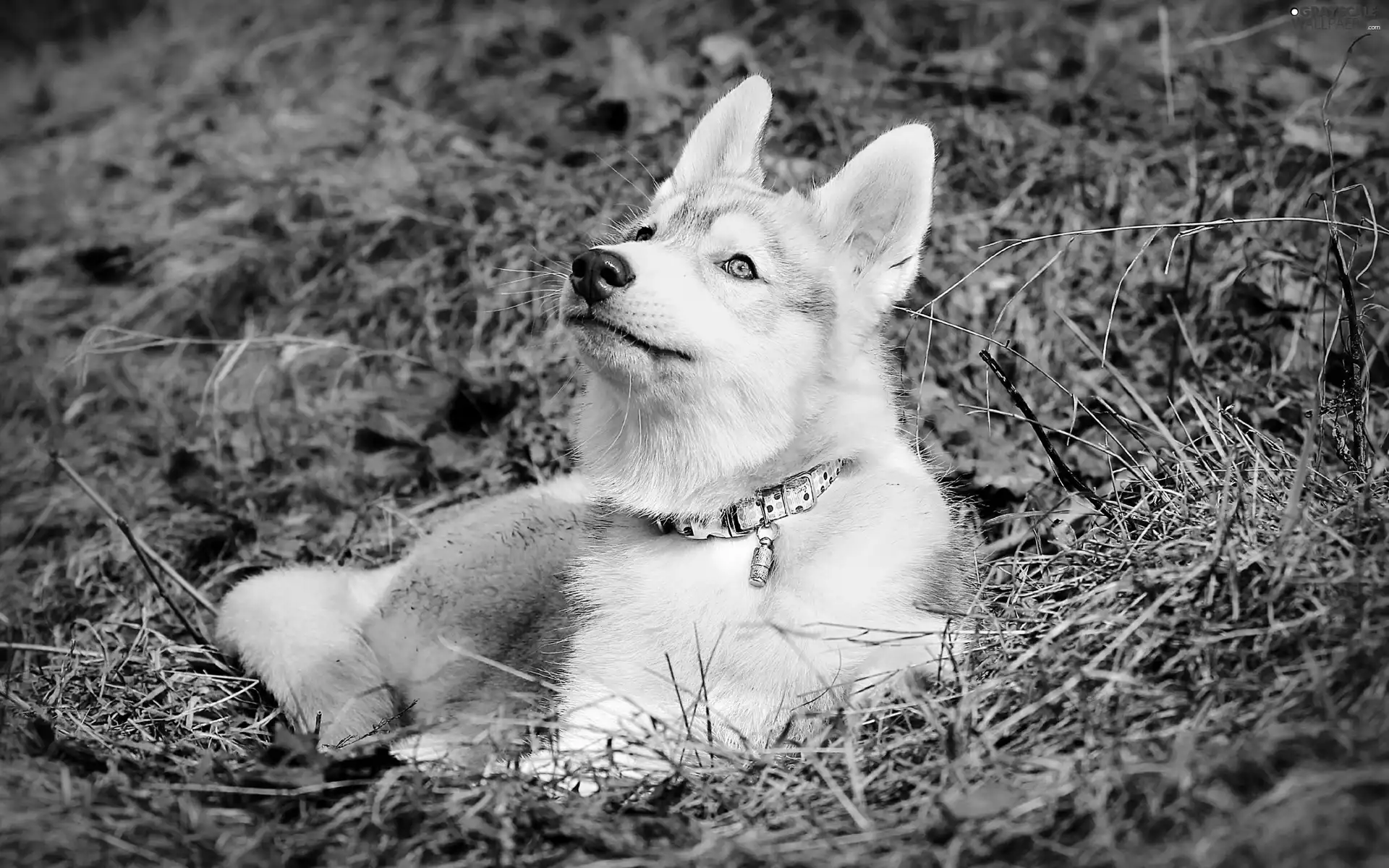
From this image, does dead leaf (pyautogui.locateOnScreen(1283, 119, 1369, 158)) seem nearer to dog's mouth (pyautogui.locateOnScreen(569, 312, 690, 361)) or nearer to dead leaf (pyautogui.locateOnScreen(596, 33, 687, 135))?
dead leaf (pyautogui.locateOnScreen(596, 33, 687, 135))

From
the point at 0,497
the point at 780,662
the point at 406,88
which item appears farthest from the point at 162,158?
the point at 780,662

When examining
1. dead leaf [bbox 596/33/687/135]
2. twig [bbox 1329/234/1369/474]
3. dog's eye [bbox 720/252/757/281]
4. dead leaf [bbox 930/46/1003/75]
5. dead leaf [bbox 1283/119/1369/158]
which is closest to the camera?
twig [bbox 1329/234/1369/474]

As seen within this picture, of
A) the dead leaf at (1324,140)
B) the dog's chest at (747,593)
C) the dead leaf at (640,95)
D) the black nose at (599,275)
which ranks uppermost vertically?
the dead leaf at (640,95)

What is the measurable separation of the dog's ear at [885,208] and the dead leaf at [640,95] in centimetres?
222

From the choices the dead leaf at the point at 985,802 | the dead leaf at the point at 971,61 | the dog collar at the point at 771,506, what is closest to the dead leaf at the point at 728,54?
the dead leaf at the point at 971,61

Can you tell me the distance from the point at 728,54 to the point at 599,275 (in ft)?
11.1

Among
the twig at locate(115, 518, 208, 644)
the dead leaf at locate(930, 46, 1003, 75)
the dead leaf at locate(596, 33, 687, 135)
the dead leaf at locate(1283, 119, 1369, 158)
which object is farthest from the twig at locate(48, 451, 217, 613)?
the dead leaf at locate(1283, 119, 1369, 158)

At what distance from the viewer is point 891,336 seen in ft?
14.5

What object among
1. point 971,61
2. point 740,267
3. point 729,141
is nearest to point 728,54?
point 971,61

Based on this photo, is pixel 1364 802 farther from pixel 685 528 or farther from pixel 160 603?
pixel 160 603

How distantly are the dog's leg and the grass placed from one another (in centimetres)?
15

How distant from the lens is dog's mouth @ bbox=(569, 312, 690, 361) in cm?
290

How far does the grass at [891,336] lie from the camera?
2213 millimetres

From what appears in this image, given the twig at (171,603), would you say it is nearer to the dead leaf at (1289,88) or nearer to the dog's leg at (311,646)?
the dog's leg at (311,646)
